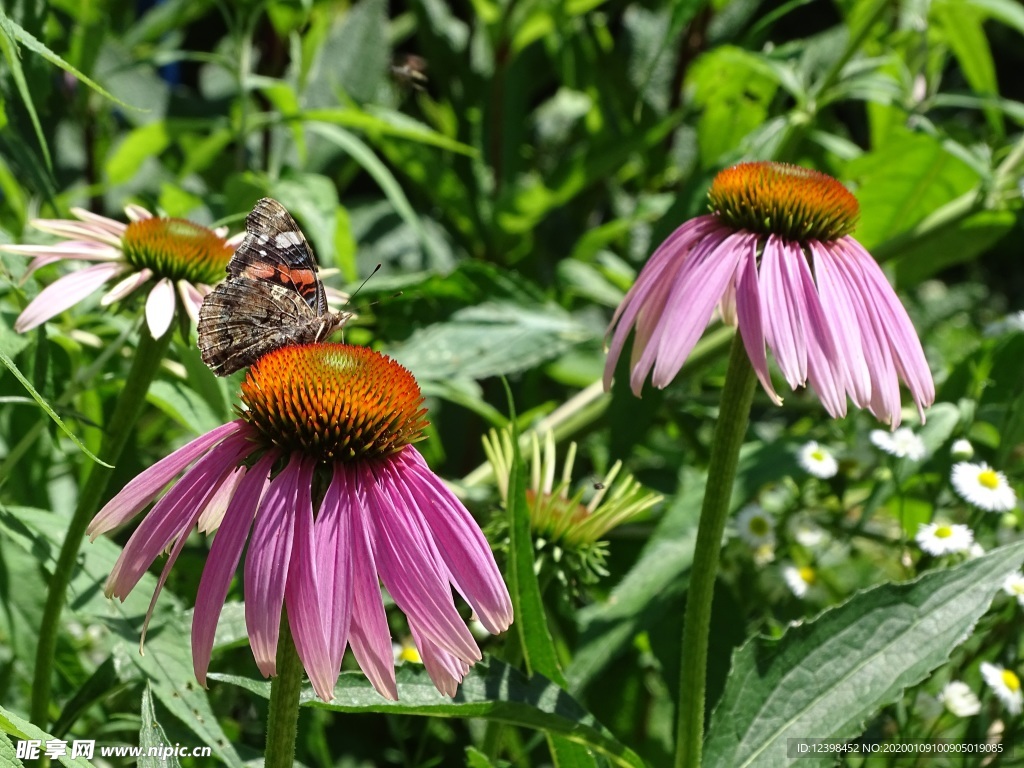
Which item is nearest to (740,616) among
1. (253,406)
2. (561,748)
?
(561,748)

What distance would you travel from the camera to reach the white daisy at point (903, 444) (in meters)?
1.48

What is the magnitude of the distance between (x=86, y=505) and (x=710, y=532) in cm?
55

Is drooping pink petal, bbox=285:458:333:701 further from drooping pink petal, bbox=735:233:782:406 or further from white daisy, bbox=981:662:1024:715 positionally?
white daisy, bbox=981:662:1024:715

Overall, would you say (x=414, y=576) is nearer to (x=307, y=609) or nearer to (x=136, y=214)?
(x=307, y=609)

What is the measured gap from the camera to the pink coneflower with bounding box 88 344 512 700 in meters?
0.70

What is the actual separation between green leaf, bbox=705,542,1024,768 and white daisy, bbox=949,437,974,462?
50 cm

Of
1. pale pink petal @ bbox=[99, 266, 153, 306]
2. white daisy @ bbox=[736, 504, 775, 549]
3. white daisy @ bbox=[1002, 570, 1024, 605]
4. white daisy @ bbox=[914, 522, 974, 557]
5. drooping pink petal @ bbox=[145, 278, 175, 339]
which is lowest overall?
white daisy @ bbox=[1002, 570, 1024, 605]

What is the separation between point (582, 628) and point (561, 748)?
524 millimetres

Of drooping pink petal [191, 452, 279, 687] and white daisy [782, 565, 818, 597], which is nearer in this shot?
drooping pink petal [191, 452, 279, 687]

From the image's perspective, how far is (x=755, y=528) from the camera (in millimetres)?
1650

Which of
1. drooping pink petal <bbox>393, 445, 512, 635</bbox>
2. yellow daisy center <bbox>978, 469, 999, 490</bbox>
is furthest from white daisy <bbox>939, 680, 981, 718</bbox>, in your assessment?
drooping pink petal <bbox>393, 445, 512, 635</bbox>

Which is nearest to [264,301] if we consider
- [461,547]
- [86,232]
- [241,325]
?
[241,325]

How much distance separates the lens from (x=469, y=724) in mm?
1774

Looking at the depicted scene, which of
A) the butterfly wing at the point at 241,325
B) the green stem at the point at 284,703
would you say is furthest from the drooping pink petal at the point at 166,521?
the butterfly wing at the point at 241,325
